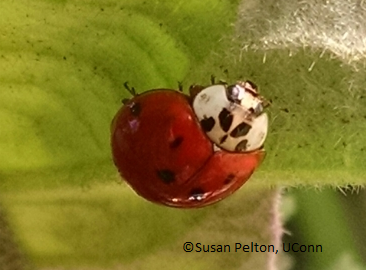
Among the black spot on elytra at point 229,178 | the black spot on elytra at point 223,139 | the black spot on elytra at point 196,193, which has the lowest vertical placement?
the black spot on elytra at point 196,193

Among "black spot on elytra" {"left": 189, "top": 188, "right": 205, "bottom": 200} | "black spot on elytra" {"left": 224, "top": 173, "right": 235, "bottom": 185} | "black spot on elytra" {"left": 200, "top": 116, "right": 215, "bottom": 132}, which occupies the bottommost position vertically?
"black spot on elytra" {"left": 189, "top": 188, "right": 205, "bottom": 200}

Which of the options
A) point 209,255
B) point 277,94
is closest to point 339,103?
point 277,94

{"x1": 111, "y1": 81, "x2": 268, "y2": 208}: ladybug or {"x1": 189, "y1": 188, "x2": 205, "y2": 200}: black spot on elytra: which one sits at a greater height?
{"x1": 111, "y1": 81, "x2": 268, "y2": 208}: ladybug

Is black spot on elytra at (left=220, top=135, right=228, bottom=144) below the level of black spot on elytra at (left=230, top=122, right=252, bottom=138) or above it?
below

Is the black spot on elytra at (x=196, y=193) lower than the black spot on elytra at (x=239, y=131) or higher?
lower

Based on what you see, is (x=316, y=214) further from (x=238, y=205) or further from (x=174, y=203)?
(x=174, y=203)
